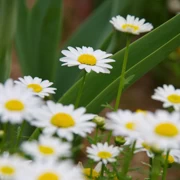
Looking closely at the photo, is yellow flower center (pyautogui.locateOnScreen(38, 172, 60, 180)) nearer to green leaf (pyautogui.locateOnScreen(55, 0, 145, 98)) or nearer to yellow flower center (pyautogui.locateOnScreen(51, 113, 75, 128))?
yellow flower center (pyautogui.locateOnScreen(51, 113, 75, 128))

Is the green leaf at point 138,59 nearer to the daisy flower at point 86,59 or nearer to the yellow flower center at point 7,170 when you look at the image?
the daisy flower at point 86,59

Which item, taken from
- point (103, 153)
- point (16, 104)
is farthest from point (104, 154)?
point (16, 104)

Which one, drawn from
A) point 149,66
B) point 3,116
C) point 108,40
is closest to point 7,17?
point 108,40

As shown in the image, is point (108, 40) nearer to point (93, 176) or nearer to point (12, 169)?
point (93, 176)

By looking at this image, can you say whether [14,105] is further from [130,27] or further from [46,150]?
[130,27]

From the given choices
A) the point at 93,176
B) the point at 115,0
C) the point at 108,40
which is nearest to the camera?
the point at 93,176

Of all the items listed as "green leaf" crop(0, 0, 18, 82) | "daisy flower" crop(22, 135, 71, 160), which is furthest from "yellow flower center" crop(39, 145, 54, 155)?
"green leaf" crop(0, 0, 18, 82)
